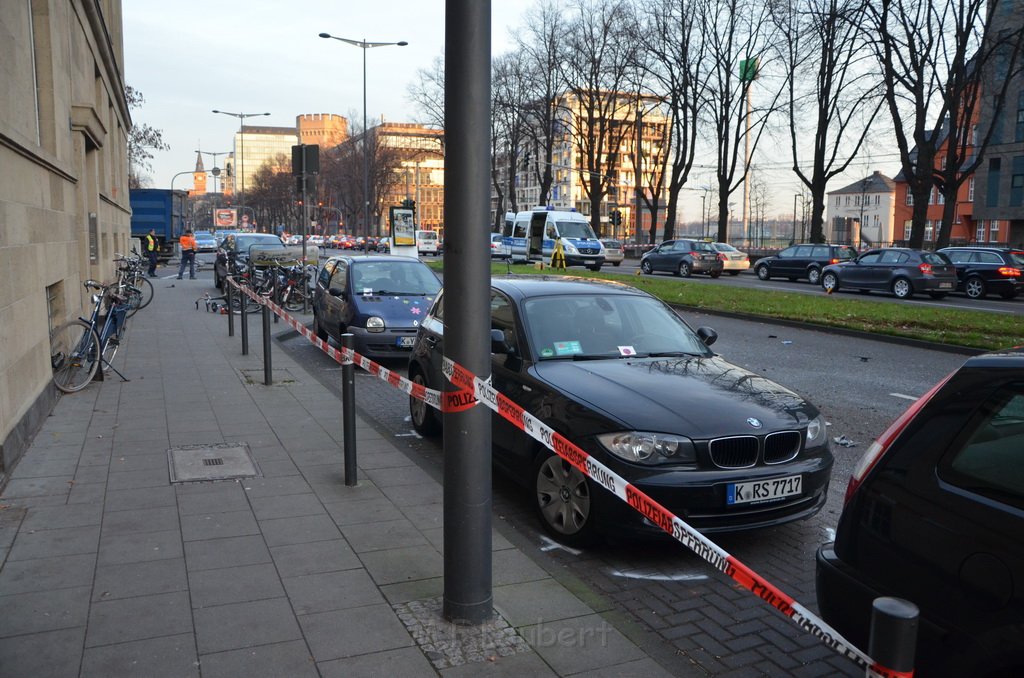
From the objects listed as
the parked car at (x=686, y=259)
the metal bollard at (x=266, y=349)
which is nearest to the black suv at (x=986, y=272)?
the parked car at (x=686, y=259)

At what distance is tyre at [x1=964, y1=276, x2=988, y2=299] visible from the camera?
87.4 feet

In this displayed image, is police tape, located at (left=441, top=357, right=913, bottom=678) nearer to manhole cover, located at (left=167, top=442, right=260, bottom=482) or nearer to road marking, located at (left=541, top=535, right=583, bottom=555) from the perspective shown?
road marking, located at (left=541, top=535, right=583, bottom=555)

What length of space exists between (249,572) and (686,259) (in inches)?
1305

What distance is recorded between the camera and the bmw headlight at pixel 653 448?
15.5ft

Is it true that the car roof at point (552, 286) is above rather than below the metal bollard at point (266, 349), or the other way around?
above

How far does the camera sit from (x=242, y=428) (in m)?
7.77

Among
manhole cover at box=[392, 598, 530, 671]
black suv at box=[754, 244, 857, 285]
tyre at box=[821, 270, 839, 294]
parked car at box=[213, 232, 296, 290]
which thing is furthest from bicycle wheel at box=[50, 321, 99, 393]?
black suv at box=[754, 244, 857, 285]

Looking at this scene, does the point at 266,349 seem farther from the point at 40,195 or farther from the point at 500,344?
the point at 500,344

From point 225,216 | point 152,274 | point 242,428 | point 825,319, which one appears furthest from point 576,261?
point 225,216

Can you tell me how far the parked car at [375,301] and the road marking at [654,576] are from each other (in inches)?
286

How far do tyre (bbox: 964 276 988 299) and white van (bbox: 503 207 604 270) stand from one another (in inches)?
655

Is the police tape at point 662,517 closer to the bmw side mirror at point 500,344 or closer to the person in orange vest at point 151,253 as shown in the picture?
the bmw side mirror at point 500,344

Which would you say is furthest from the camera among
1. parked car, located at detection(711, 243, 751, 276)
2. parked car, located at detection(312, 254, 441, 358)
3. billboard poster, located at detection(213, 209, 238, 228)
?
billboard poster, located at detection(213, 209, 238, 228)

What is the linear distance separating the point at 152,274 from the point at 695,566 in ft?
106
